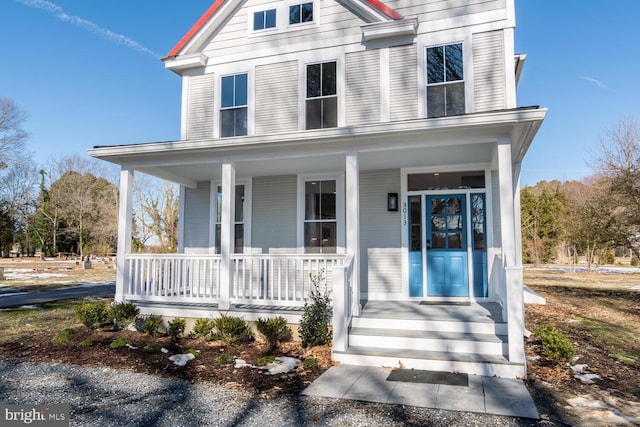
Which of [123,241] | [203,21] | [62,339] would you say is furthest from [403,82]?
[62,339]

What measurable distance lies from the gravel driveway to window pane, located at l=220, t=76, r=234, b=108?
596 centimetres

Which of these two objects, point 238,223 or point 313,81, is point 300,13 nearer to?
point 313,81

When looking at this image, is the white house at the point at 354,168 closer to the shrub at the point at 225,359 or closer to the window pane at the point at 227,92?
the window pane at the point at 227,92

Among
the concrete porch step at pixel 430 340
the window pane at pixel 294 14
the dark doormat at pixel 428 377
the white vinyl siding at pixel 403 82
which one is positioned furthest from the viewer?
the window pane at pixel 294 14

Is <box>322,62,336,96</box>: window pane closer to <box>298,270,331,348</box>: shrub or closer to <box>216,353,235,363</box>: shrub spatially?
<box>298,270,331,348</box>: shrub

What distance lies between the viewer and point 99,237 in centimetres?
3216

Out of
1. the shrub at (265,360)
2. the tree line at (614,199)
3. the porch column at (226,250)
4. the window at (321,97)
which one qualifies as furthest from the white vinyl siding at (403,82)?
the tree line at (614,199)

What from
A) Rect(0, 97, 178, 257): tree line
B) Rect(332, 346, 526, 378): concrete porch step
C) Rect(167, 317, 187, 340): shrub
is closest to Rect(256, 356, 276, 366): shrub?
Rect(332, 346, 526, 378): concrete porch step

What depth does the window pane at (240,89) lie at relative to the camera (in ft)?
28.2

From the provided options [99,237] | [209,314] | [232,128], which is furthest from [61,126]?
[209,314]

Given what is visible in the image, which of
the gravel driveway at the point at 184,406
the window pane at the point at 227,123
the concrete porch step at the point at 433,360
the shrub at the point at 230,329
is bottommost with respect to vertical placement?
the gravel driveway at the point at 184,406

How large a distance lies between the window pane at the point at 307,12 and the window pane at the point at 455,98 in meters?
3.30

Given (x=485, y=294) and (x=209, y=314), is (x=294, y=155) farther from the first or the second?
(x=485, y=294)

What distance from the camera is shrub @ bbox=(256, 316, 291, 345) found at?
5809 millimetres
